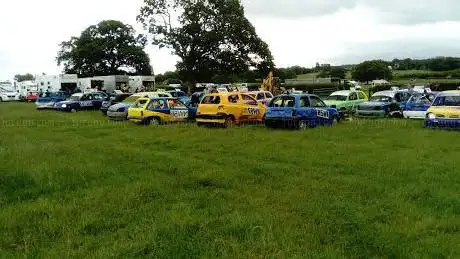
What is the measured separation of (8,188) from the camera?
27.3 feet

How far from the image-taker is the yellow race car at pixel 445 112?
658 inches

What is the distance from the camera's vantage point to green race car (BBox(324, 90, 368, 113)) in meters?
24.1

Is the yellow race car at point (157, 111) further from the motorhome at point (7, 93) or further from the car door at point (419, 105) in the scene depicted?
the motorhome at point (7, 93)

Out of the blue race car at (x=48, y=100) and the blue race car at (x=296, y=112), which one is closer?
the blue race car at (x=296, y=112)

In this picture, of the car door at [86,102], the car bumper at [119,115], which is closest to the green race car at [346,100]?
the car bumper at [119,115]

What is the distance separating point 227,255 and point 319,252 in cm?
106

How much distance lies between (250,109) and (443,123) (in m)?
7.61

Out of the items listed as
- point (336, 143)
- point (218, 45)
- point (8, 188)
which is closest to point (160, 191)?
point (8, 188)

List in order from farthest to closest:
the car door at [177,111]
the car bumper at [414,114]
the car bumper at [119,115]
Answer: the car bumper at [119,115], the car bumper at [414,114], the car door at [177,111]

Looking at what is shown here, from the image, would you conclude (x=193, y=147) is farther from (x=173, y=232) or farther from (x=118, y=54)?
(x=118, y=54)

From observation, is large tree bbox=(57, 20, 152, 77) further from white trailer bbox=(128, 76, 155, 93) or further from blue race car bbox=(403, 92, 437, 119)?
blue race car bbox=(403, 92, 437, 119)

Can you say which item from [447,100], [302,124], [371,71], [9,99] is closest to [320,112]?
[302,124]

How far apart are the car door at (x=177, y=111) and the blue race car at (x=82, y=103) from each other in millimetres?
13176

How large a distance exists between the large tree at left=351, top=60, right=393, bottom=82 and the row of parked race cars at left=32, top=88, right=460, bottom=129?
254 feet
